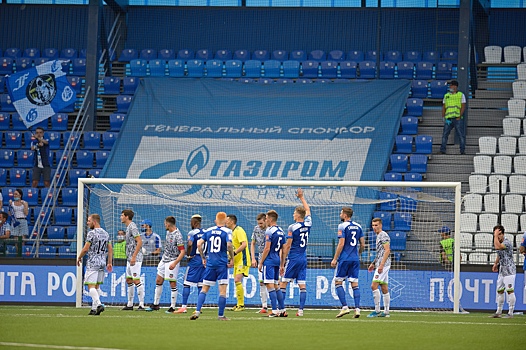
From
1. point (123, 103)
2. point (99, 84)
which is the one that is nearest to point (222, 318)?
point (123, 103)

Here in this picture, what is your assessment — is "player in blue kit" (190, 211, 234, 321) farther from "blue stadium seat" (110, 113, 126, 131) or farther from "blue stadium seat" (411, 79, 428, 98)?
"blue stadium seat" (411, 79, 428, 98)

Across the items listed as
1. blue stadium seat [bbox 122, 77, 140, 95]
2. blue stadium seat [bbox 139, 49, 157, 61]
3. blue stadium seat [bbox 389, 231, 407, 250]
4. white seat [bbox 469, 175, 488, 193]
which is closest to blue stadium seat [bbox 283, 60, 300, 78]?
blue stadium seat [bbox 139, 49, 157, 61]

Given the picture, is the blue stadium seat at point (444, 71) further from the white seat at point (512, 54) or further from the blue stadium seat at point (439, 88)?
the white seat at point (512, 54)

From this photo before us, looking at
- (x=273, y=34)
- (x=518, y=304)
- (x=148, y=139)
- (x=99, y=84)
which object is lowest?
(x=518, y=304)

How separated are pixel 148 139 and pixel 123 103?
8.30 ft

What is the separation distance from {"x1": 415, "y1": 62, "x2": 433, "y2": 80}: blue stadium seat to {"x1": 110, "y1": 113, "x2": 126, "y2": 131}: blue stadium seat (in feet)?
30.2

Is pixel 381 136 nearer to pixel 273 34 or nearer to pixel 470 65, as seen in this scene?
pixel 470 65

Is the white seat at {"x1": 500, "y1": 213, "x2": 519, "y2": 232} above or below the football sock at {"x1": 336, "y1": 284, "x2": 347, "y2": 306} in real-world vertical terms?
above

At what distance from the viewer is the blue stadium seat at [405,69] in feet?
98.4

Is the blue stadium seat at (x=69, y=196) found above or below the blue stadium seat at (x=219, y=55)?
below

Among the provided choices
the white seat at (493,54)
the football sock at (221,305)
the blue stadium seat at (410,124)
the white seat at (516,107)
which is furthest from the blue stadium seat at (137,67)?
the football sock at (221,305)

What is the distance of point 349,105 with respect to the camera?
28.0 m

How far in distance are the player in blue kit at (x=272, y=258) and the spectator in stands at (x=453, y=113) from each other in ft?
33.6

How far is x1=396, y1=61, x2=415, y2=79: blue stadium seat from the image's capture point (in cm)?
3000
